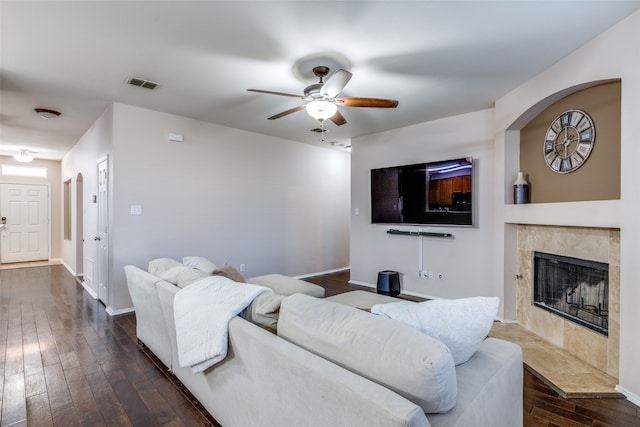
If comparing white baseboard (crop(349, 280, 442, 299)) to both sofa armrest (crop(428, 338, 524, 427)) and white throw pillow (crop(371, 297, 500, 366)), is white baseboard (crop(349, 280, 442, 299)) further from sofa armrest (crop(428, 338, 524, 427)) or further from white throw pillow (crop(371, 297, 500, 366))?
white throw pillow (crop(371, 297, 500, 366))

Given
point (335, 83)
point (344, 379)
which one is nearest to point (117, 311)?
point (335, 83)

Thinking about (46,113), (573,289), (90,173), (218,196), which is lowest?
(573,289)

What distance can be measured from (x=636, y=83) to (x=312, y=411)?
9.21ft

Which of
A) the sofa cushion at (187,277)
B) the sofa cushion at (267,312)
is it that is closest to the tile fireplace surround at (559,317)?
the sofa cushion at (267,312)

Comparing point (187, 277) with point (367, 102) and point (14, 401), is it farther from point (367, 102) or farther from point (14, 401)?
point (367, 102)

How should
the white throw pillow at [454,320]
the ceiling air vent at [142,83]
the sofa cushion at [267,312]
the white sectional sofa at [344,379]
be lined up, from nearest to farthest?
1. the white sectional sofa at [344,379]
2. the white throw pillow at [454,320]
3. the sofa cushion at [267,312]
4. the ceiling air vent at [142,83]

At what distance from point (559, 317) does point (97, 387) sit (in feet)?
12.7

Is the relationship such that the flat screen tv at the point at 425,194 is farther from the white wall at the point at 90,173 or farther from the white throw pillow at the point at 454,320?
the white wall at the point at 90,173

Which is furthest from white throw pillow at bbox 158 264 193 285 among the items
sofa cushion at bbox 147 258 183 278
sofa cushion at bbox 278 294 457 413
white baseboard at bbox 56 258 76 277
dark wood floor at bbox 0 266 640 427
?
white baseboard at bbox 56 258 76 277

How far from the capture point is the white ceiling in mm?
2068

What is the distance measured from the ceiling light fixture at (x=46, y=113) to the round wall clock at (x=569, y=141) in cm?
574

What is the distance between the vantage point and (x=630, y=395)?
212 cm

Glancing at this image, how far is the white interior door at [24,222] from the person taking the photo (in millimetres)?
7035

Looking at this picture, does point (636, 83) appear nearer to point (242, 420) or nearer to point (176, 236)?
point (242, 420)
